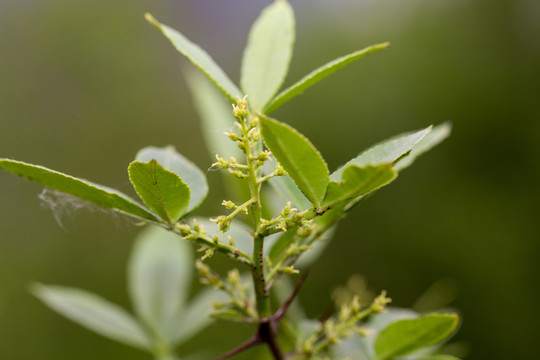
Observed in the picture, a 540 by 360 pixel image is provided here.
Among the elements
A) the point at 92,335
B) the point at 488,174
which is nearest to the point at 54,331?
the point at 92,335

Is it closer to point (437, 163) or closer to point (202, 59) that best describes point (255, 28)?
point (202, 59)

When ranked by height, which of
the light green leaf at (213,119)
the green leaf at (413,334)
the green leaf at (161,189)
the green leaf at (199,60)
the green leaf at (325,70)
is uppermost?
the light green leaf at (213,119)

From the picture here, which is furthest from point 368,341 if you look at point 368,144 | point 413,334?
point 368,144

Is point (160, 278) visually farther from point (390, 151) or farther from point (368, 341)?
point (390, 151)

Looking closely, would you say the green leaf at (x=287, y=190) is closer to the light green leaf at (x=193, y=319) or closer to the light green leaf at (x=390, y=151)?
the light green leaf at (x=390, y=151)

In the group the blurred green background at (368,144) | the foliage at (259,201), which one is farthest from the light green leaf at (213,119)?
the blurred green background at (368,144)
